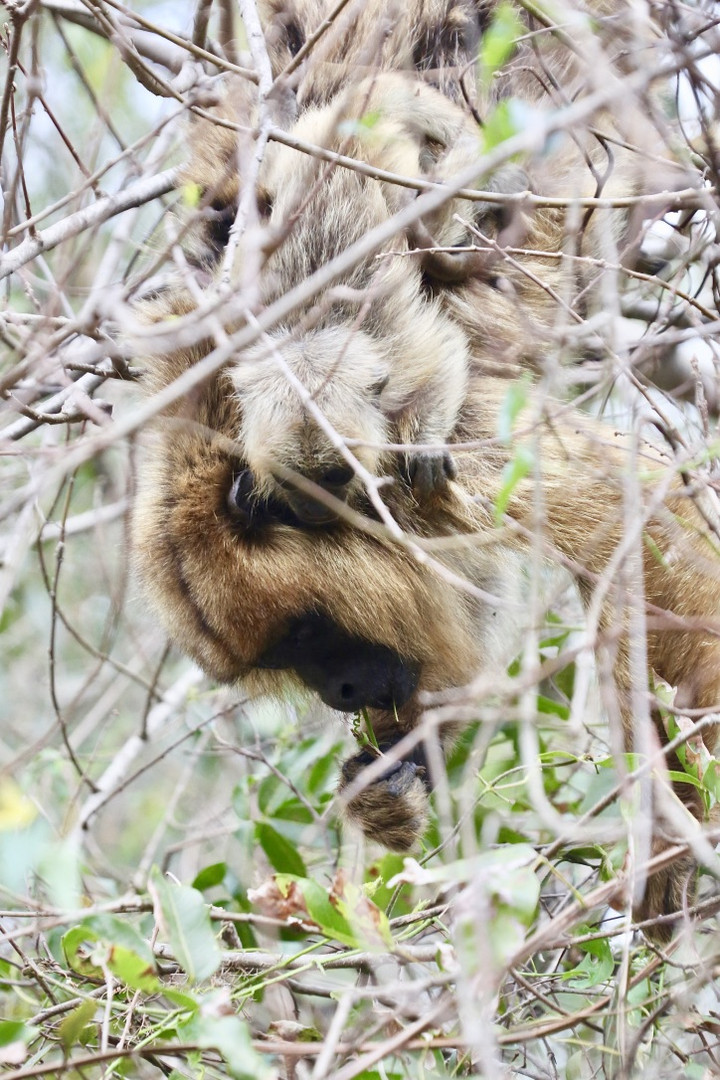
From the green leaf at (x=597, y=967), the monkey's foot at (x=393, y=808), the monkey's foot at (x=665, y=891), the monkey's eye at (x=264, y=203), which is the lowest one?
the monkey's foot at (x=665, y=891)

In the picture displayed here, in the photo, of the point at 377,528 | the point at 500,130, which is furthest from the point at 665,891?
the point at 500,130

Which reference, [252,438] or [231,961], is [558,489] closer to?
[252,438]

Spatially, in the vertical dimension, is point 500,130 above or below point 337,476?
above

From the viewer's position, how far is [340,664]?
3.61 meters

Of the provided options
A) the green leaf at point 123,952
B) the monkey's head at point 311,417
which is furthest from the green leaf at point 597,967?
the monkey's head at point 311,417

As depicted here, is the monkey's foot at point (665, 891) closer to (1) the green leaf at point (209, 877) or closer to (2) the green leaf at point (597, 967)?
(2) the green leaf at point (597, 967)

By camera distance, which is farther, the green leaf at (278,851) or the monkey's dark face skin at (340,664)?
the green leaf at (278,851)

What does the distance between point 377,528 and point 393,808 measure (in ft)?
3.72

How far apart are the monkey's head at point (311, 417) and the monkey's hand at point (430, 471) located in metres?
0.12

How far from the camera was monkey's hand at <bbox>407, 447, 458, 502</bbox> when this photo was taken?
10.6ft

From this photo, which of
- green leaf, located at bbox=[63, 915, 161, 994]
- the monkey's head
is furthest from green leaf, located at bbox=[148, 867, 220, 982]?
the monkey's head

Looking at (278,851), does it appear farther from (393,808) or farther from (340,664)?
(340,664)

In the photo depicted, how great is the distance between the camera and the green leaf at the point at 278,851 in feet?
12.2

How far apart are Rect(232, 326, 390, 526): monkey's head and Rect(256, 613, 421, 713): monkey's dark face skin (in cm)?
48
